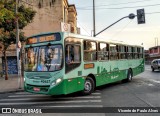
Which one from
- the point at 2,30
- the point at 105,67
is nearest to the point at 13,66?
the point at 2,30

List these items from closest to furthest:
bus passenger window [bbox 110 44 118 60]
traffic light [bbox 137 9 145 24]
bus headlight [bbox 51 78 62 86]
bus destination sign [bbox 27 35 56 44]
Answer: bus headlight [bbox 51 78 62 86] → bus destination sign [bbox 27 35 56 44] → bus passenger window [bbox 110 44 118 60] → traffic light [bbox 137 9 145 24]

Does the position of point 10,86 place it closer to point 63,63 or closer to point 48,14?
point 63,63

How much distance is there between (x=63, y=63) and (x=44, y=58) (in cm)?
89

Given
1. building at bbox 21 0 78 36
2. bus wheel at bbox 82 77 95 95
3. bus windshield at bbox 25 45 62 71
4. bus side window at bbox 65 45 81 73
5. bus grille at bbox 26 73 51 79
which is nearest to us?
bus grille at bbox 26 73 51 79

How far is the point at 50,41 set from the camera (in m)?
10.6

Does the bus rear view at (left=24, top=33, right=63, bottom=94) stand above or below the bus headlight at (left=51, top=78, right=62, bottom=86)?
above

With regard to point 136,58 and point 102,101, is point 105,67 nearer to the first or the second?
point 102,101

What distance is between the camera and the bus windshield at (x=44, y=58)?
10242 mm

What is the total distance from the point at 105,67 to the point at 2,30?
11.7 m

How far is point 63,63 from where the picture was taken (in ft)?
33.4

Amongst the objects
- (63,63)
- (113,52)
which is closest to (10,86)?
(113,52)

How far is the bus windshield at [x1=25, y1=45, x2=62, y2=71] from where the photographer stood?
1024 centimetres

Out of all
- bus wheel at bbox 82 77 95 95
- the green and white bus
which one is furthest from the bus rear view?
bus wheel at bbox 82 77 95 95

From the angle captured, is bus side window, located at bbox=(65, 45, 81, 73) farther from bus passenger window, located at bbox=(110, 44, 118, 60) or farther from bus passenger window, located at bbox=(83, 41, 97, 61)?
bus passenger window, located at bbox=(110, 44, 118, 60)
